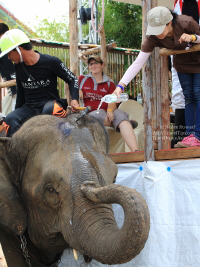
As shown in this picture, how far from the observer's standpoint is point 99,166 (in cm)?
288

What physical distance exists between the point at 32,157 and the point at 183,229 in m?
2.11

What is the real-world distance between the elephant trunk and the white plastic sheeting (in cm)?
201

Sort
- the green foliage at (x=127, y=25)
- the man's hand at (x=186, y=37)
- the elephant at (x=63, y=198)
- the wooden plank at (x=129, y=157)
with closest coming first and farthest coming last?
the elephant at (x=63, y=198)
the man's hand at (x=186, y=37)
the wooden plank at (x=129, y=157)
the green foliage at (x=127, y=25)

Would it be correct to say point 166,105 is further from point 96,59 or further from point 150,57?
point 96,59

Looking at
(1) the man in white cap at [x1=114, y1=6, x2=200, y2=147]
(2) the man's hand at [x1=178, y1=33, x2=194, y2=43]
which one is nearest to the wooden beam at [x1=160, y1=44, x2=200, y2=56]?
(1) the man in white cap at [x1=114, y1=6, x2=200, y2=147]

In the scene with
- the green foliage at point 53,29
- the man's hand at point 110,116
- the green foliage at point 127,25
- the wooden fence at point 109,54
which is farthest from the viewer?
the green foliage at point 53,29

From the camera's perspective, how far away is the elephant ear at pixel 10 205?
3.05m

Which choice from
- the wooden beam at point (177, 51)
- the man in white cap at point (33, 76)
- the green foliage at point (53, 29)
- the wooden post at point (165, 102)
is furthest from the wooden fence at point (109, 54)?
the green foliage at point (53, 29)

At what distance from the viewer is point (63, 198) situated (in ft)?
8.97

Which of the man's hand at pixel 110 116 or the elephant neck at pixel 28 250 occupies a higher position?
the man's hand at pixel 110 116

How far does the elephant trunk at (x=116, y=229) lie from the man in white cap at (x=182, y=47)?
2.25 m

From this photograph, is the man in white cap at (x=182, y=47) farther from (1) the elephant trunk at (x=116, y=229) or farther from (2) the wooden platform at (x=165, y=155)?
(1) the elephant trunk at (x=116, y=229)

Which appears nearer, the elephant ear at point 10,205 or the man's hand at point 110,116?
the elephant ear at point 10,205

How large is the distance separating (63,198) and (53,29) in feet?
85.4
